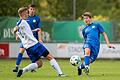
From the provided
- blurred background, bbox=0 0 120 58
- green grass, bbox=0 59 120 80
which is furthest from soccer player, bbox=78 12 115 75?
blurred background, bbox=0 0 120 58

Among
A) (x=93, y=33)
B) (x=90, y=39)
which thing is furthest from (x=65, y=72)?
(x=93, y=33)

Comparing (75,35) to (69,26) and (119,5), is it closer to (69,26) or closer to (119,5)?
(69,26)

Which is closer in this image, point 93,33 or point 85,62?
point 85,62

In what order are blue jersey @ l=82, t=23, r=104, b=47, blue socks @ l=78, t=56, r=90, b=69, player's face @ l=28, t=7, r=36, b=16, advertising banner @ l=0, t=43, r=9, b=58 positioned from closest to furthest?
blue socks @ l=78, t=56, r=90, b=69 → blue jersey @ l=82, t=23, r=104, b=47 → player's face @ l=28, t=7, r=36, b=16 → advertising banner @ l=0, t=43, r=9, b=58

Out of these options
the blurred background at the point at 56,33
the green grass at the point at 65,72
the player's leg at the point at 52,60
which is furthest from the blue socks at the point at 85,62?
the blurred background at the point at 56,33

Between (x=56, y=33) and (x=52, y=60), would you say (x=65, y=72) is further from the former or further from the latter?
(x=56, y=33)

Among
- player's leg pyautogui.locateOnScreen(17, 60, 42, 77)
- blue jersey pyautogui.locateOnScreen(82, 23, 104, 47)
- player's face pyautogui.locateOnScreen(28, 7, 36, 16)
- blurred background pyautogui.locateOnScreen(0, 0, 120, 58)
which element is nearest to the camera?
A: player's leg pyautogui.locateOnScreen(17, 60, 42, 77)

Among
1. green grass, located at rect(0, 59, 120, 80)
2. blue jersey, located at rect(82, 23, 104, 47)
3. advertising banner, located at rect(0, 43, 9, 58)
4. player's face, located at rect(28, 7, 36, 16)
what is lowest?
advertising banner, located at rect(0, 43, 9, 58)

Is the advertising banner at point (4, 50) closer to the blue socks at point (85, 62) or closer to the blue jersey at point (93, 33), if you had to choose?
the blue jersey at point (93, 33)

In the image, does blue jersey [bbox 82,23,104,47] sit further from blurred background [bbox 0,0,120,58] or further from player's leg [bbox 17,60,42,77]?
blurred background [bbox 0,0,120,58]

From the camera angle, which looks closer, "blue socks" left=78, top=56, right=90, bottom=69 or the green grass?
the green grass

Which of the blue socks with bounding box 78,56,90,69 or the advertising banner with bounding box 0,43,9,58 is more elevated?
the blue socks with bounding box 78,56,90,69

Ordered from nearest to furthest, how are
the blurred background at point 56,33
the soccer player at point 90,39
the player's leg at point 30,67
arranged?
the player's leg at point 30,67 → the soccer player at point 90,39 → the blurred background at point 56,33

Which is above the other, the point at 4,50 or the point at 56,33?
the point at 56,33
